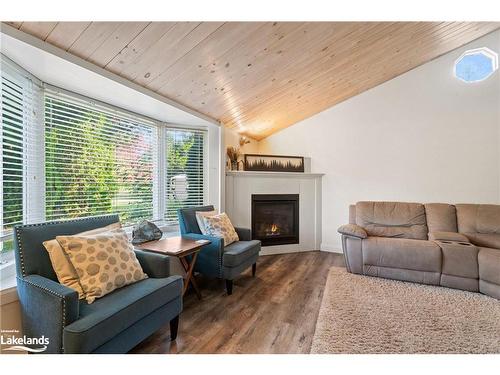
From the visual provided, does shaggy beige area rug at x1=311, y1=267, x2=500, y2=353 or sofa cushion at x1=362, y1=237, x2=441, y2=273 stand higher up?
sofa cushion at x1=362, y1=237, x2=441, y2=273

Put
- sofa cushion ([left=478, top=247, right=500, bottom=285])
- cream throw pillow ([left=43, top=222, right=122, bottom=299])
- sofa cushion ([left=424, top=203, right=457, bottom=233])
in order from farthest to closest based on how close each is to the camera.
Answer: sofa cushion ([left=424, top=203, right=457, bottom=233]) < sofa cushion ([left=478, top=247, right=500, bottom=285]) < cream throw pillow ([left=43, top=222, right=122, bottom=299])

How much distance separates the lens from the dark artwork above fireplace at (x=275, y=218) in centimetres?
379

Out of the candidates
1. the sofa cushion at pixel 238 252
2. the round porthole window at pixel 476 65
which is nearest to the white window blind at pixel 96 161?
the sofa cushion at pixel 238 252

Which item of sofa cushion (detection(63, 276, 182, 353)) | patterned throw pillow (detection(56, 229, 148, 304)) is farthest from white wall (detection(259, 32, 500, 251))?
patterned throw pillow (detection(56, 229, 148, 304))

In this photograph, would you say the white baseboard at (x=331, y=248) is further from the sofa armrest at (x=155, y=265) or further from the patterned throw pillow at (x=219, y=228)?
the sofa armrest at (x=155, y=265)

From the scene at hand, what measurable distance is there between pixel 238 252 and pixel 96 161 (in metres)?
1.73

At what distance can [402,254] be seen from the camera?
2.64m

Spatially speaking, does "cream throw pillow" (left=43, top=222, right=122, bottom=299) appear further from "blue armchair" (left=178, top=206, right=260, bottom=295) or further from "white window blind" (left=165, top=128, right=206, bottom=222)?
"white window blind" (left=165, top=128, right=206, bottom=222)

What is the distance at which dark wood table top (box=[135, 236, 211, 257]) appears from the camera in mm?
1999

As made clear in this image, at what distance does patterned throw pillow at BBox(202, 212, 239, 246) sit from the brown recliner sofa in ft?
4.70

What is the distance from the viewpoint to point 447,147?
3.36 metres
